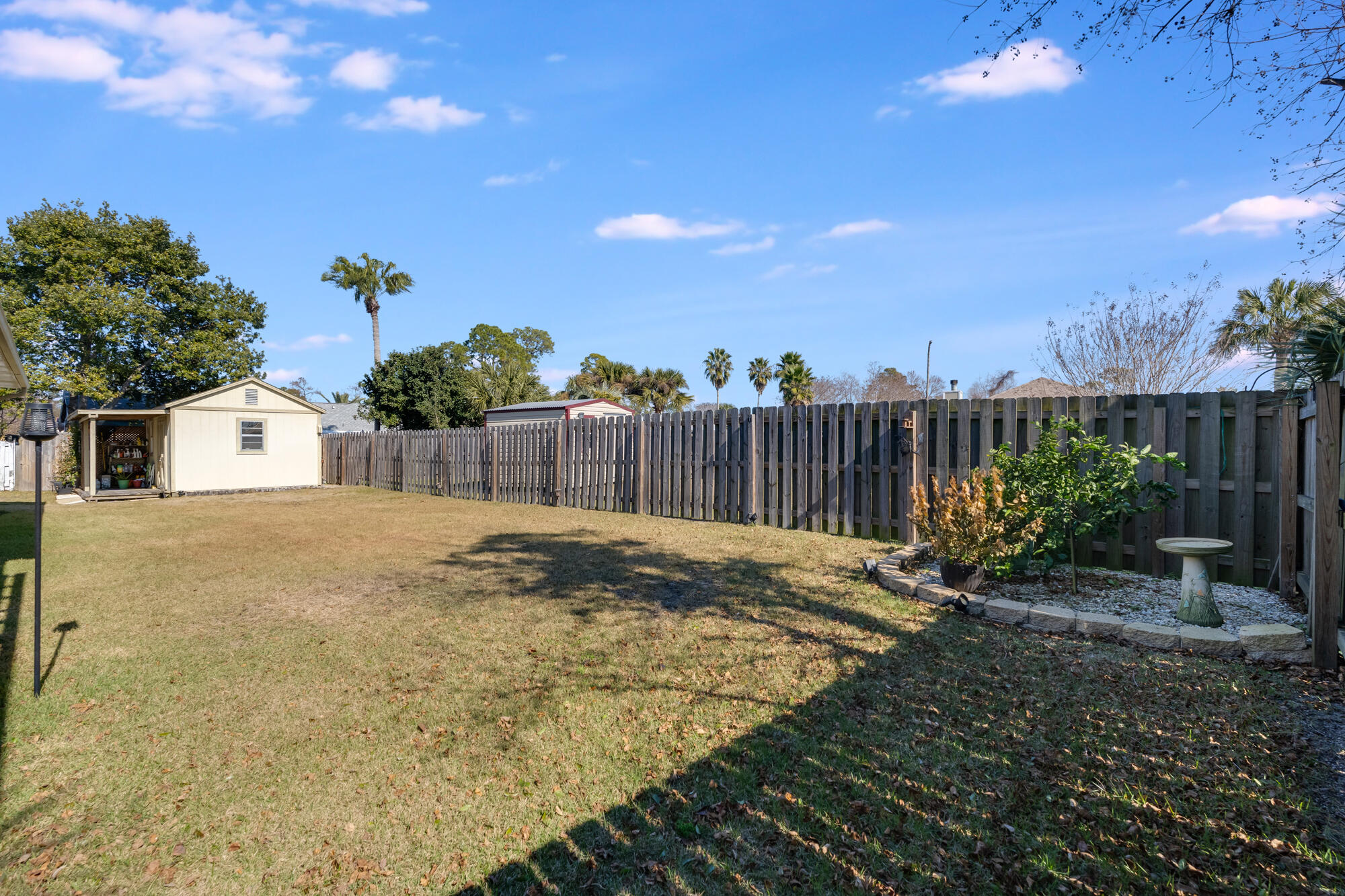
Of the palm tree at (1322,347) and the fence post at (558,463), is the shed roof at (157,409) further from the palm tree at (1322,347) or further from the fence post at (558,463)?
the palm tree at (1322,347)

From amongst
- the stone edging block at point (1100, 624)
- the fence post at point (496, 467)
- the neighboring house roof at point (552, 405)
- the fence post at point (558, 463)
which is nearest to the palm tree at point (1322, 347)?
the stone edging block at point (1100, 624)

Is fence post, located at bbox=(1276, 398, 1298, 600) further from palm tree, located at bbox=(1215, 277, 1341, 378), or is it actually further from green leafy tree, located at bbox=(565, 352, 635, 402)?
green leafy tree, located at bbox=(565, 352, 635, 402)

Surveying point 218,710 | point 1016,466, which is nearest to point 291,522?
point 218,710

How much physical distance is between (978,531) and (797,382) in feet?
106

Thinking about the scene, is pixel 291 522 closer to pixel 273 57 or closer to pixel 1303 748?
pixel 273 57

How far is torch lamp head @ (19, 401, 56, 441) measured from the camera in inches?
147

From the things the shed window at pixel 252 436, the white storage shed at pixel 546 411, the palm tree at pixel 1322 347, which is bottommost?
the shed window at pixel 252 436

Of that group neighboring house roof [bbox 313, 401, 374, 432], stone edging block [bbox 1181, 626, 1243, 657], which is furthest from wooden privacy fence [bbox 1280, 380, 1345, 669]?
neighboring house roof [bbox 313, 401, 374, 432]

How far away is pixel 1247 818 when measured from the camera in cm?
232

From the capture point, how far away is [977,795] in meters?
2.51

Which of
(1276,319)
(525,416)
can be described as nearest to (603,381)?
(525,416)

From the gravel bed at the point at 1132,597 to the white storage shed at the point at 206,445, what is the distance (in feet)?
68.4

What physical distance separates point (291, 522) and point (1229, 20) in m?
13.8

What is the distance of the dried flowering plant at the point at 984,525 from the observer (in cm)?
519
